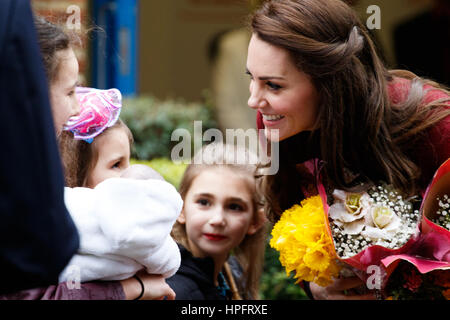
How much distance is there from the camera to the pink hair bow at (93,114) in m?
2.18

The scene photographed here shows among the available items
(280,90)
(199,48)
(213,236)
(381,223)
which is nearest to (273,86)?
(280,90)

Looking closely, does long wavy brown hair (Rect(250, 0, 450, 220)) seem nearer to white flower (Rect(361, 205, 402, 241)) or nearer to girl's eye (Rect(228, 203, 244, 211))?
white flower (Rect(361, 205, 402, 241))

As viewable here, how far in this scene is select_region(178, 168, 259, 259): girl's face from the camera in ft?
8.68

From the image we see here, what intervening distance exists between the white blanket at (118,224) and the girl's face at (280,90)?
66cm

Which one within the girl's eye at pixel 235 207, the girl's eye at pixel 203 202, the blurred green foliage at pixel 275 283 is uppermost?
the girl's eye at pixel 203 202

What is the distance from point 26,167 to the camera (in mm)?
1183

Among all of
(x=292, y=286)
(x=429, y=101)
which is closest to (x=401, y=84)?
(x=429, y=101)

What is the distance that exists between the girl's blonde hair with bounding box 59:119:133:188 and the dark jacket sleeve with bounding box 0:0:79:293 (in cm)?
103

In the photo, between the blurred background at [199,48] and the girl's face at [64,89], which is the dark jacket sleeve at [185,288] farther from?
the blurred background at [199,48]

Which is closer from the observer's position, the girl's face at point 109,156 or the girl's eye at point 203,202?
the girl's face at point 109,156

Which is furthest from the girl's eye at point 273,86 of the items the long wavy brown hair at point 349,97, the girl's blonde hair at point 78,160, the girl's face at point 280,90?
the girl's blonde hair at point 78,160
